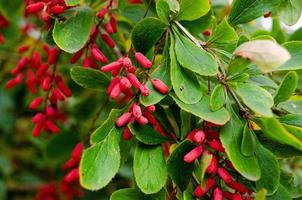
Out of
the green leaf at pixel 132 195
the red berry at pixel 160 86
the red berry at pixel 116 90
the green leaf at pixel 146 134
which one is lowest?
the green leaf at pixel 132 195

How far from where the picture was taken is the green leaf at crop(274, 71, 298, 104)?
48.6 inches

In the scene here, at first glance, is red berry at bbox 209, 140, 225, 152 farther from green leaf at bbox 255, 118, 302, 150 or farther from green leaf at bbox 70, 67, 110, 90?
green leaf at bbox 70, 67, 110, 90

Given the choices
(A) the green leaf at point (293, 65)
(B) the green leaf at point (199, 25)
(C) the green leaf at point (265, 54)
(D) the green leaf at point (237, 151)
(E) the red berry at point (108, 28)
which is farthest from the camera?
(E) the red berry at point (108, 28)

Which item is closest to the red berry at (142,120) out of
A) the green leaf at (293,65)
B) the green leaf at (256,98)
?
the green leaf at (256,98)

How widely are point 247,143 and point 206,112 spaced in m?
0.12

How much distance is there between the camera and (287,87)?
49.2 inches

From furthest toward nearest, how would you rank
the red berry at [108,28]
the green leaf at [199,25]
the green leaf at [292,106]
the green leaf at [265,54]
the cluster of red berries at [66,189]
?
the cluster of red berries at [66,189] < the red berry at [108,28] < the green leaf at [199,25] < the green leaf at [292,106] < the green leaf at [265,54]

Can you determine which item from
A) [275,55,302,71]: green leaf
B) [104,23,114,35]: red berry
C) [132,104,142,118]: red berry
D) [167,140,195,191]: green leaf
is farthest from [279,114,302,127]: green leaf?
[104,23,114,35]: red berry

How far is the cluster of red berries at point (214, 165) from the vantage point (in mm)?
1260

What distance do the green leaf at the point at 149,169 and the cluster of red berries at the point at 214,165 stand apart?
0.27 ft

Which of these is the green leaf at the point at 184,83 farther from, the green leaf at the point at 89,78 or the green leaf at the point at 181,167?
the green leaf at the point at 89,78

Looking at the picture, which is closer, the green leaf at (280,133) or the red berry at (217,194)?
the green leaf at (280,133)

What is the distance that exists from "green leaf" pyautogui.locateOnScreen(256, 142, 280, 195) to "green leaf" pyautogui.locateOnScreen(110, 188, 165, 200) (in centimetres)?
24

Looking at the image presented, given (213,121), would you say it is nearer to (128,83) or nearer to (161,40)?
(128,83)
